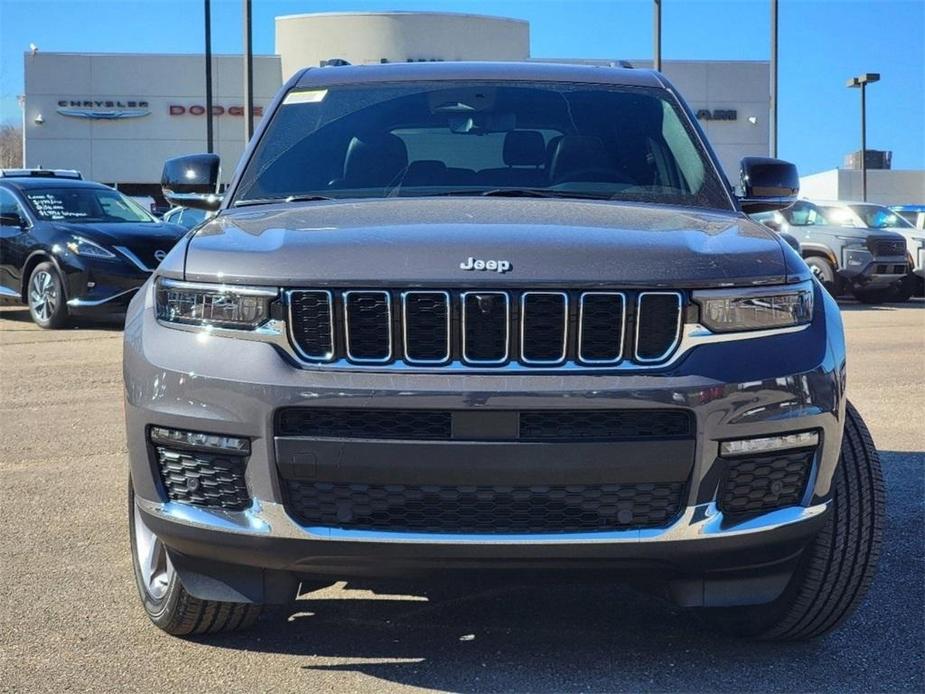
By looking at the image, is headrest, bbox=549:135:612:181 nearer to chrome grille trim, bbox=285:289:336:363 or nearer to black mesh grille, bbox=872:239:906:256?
chrome grille trim, bbox=285:289:336:363

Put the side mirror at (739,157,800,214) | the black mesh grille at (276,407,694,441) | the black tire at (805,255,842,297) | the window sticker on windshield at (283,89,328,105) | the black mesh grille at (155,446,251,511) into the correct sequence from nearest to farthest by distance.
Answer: the black mesh grille at (276,407,694,441)
the black mesh grille at (155,446,251,511)
the side mirror at (739,157,800,214)
the window sticker on windshield at (283,89,328,105)
the black tire at (805,255,842,297)

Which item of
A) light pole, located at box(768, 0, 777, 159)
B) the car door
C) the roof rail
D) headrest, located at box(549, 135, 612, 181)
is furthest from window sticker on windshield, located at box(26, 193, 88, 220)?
light pole, located at box(768, 0, 777, 159)

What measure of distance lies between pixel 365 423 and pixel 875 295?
17.7m

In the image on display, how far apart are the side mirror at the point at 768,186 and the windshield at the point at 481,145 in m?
0.35

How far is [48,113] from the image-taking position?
4141 centimetres

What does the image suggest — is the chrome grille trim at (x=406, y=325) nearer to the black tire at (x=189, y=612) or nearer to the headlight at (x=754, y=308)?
the headlight at (x=754, y=308)

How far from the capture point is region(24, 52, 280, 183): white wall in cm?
4141

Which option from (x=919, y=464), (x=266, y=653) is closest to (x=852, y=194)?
(x=919, y=464)

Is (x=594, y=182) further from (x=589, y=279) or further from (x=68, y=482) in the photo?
(x=68, y=482)

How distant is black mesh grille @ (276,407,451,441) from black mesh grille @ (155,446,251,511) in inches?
7.1

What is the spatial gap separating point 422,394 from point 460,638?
1075 millimetres

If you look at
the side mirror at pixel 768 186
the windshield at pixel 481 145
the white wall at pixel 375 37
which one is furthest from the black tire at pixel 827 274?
the white wall at pixel 375 37

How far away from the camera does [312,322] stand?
2971 mm

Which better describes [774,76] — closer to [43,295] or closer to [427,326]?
[43,295]
